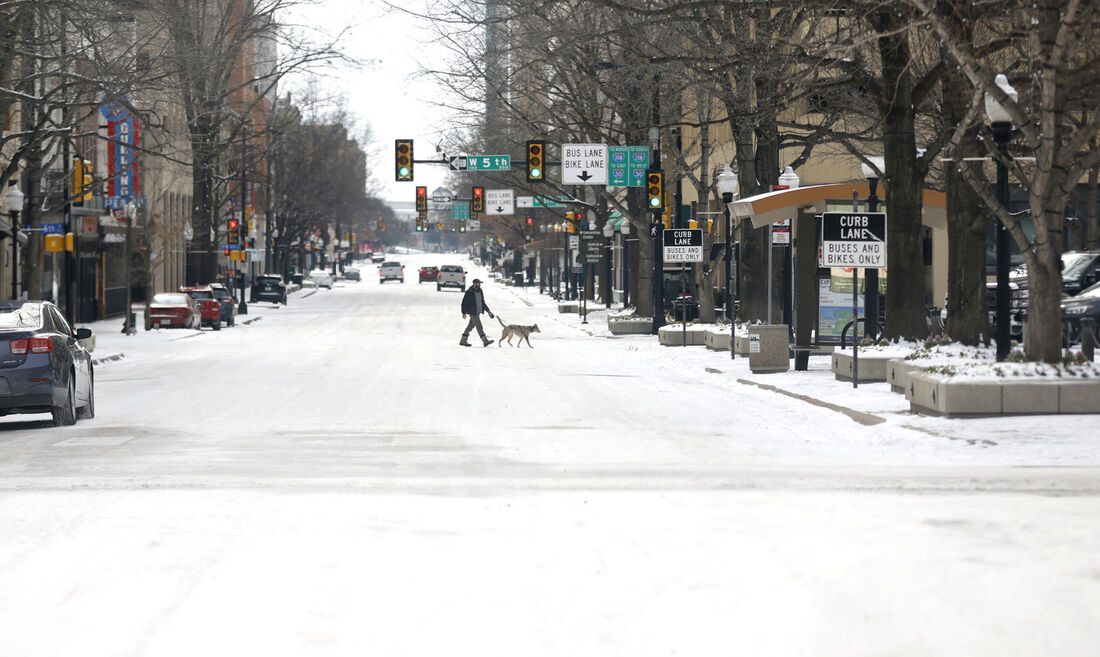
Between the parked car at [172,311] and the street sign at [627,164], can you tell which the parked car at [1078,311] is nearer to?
the street sign at [627,164]

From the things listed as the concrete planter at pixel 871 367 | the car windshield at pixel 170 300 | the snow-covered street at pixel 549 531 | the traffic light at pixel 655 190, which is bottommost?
the snow-covered street at pixel 549 531

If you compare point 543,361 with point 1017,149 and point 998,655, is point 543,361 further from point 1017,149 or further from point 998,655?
point 998,655

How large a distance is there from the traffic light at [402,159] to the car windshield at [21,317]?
90.6ft

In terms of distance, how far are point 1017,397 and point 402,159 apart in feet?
103

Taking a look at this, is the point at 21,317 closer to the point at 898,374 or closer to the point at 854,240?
the point at 898,374

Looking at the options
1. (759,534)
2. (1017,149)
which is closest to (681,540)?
(759,534)

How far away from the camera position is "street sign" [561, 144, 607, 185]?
46219 mm

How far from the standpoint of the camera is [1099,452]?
13812 millimetres

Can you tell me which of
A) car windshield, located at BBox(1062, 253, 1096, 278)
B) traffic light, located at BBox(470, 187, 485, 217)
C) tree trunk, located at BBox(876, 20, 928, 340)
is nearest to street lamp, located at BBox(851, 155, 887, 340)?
tree trunk, located at BBox(876, 20, 928, 340)

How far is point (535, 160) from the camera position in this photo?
144 feet

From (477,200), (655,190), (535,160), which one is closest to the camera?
(655,190)

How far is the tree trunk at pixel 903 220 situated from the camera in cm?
2392

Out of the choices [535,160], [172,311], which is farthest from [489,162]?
[172,311]

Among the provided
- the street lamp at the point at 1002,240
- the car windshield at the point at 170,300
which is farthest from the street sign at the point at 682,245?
the car windshield at the point at 170,300
